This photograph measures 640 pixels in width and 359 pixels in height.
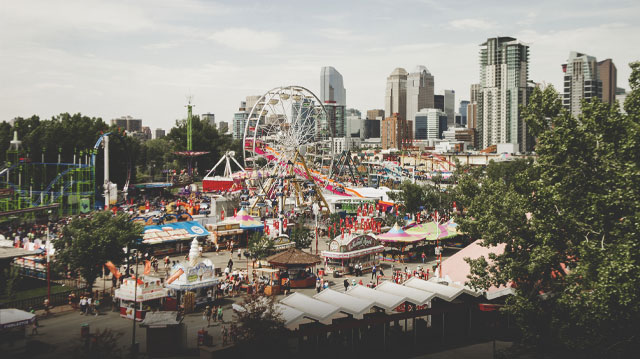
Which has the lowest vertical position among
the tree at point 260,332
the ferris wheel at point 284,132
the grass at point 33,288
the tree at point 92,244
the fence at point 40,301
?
the grass at point 33,288

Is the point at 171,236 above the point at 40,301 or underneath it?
above

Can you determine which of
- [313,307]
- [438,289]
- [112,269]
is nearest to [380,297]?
[438,289]

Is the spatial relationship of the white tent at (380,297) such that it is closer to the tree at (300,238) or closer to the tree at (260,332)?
the tree at (260,332)

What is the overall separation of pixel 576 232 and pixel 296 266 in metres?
17.8

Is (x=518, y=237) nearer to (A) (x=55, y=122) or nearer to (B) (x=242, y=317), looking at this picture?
(B) (x=242, y=317)

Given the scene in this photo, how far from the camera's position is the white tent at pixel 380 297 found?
21.4 meters

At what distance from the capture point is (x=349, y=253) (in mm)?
35969

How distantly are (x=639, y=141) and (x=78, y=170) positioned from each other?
192ft

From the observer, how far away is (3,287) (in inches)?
1062

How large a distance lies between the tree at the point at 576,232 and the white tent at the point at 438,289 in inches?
112

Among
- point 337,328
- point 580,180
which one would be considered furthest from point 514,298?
A: point 337,328

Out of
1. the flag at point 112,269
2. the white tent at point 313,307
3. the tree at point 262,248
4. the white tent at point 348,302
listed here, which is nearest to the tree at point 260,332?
the white tent at point 313,307

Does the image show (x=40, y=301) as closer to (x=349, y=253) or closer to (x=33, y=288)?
(x=33, y=288)

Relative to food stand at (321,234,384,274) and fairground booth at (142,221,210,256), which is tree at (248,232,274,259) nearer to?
food stand at (321,234,384,274)
